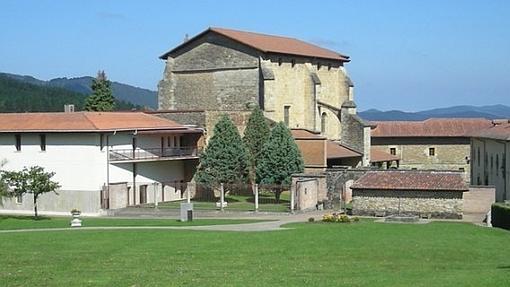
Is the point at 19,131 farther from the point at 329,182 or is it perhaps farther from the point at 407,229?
the point at 407,229

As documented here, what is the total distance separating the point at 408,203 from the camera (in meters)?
48.5

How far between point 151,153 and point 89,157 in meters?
5.87

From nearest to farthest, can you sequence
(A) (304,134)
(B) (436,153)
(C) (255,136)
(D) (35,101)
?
(C) (255,136), (A) (304,134), (B) (436,153), (D) (35,101)

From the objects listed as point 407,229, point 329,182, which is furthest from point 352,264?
point 329,182

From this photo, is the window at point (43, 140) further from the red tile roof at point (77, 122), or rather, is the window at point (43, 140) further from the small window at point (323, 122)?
the small window at point (323, 122)

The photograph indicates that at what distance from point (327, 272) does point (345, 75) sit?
5958 cm

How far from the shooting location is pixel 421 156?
8656 centimetres

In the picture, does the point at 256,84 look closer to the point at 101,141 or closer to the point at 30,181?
the point at 101,141

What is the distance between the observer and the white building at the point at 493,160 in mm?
54594

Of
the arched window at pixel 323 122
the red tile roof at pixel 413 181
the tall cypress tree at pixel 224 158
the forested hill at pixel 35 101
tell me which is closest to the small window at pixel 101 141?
the tall cypress tree at pixel 224 158

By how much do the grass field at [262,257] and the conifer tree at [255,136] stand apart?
24.3 metres

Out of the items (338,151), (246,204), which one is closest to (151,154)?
(246,204)

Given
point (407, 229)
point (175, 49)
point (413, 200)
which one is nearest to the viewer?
point (407, 229)

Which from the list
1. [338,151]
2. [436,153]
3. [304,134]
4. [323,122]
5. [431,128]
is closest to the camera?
[338,151]
